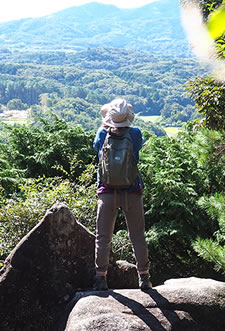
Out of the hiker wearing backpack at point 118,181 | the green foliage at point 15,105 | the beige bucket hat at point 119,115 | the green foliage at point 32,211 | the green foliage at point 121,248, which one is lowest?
the green foliage at point 15,105

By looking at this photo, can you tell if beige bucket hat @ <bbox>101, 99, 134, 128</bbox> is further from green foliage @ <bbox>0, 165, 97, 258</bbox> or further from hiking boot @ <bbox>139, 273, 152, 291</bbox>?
green foliage @ <bbox>0, 165, 97, 258</bbox>

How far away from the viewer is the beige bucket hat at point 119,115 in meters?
3.42

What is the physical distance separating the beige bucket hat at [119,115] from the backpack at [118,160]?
6 centimetres

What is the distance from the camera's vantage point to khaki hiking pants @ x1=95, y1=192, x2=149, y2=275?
354 centimetres

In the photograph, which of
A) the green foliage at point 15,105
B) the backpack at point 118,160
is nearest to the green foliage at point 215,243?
the backpack at point 118,160

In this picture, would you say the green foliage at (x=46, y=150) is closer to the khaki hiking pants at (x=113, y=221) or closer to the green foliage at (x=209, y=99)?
the green foliage at (x=209, y=99)

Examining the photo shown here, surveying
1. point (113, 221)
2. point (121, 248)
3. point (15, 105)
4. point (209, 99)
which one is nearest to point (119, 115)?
point (113, 221)

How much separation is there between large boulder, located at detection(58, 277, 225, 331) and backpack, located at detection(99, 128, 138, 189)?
0.99m

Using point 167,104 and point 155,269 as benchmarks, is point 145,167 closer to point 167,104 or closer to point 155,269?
point 155,269

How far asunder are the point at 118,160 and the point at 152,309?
129 cm

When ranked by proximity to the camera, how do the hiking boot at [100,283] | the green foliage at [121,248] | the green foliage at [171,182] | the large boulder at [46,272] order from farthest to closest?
the green foliage at [171,182] → the green foliage at [121,248] → the hiking boot at [100,283] → the large boulder at [46,272]

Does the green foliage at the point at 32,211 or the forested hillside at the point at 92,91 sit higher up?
the green foliage at the point at 32,211

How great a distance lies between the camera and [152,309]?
3.47m

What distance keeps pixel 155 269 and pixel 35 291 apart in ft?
9.42
